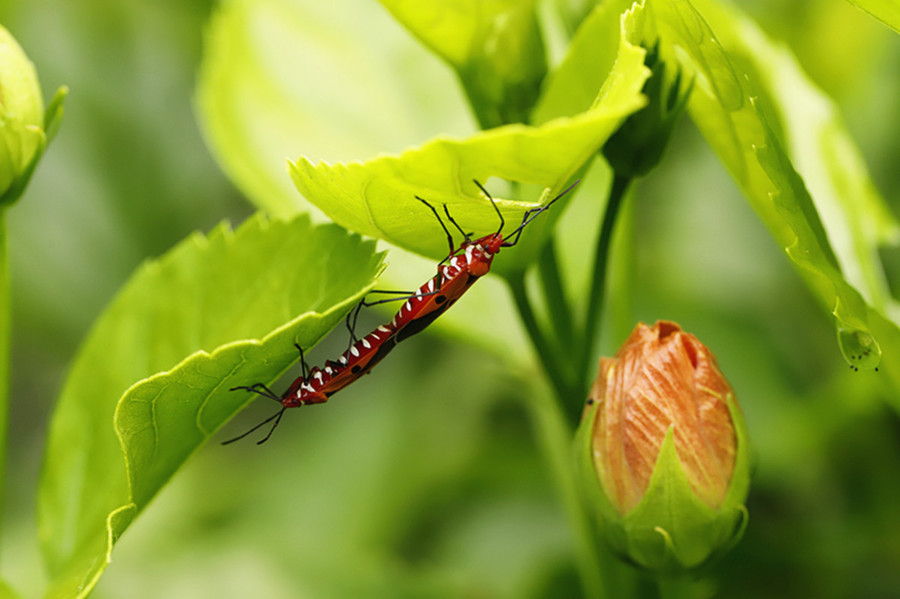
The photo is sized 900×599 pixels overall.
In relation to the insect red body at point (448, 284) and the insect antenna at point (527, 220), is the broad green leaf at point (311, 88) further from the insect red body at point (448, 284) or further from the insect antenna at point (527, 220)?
the insect antenna at point (527, 220)

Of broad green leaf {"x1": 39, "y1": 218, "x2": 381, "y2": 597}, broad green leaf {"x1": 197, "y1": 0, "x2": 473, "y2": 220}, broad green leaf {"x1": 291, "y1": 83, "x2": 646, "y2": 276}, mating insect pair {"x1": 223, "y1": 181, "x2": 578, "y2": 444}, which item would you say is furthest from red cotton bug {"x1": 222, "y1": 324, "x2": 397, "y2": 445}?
broad green leaf {"x1": 197, "y1": 0, "x2": 473, "y2": 220}

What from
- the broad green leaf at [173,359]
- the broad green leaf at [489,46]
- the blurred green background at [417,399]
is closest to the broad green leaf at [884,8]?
the broad green leaf at [489,46]

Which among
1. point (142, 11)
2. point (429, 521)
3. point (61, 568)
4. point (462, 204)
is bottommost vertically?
point (429, 521)

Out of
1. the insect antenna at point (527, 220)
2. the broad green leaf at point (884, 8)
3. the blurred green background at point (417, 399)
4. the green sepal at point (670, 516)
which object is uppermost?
the broad green leaf at point (884, 8)

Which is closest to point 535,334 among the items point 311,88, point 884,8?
point 884,8

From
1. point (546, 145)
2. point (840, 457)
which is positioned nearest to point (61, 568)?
point (546, 145)

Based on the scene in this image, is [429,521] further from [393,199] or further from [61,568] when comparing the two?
[393,199]
